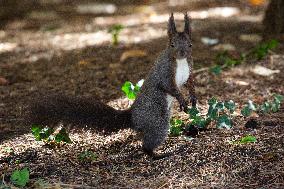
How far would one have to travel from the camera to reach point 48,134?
4094 millimetres

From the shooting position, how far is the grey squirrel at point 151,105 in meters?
3.97

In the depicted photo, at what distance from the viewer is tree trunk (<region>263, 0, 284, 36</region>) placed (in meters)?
6.80

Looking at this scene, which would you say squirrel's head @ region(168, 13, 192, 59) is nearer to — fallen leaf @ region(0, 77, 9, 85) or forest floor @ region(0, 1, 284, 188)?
forest floor @ region(0, 1, 284, 188)

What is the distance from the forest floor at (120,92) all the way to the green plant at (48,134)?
8cm

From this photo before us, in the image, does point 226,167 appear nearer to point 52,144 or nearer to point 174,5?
point 52,144

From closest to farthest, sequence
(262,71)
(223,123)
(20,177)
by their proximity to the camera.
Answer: (20,177)
(223,123)
(262,71)

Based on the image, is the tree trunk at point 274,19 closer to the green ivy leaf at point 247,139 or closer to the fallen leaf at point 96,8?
the fallen leaf at point 96,8

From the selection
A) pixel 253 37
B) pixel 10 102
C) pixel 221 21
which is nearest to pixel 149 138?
pixel 10 102

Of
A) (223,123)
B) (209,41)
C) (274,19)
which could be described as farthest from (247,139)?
(274,19)

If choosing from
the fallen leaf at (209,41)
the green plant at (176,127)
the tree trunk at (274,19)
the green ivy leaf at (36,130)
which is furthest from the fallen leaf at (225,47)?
the green ivy leaf at (36,130)

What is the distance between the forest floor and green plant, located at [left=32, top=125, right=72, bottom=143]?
0.08m

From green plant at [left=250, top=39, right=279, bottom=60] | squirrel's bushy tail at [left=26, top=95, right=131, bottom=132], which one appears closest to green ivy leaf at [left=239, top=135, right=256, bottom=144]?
squirrel's bushy tail at [left=26, top=95, right=131, bottom=132]

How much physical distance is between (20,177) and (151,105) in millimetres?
1125

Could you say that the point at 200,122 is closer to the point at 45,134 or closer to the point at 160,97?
the point at 160,97
